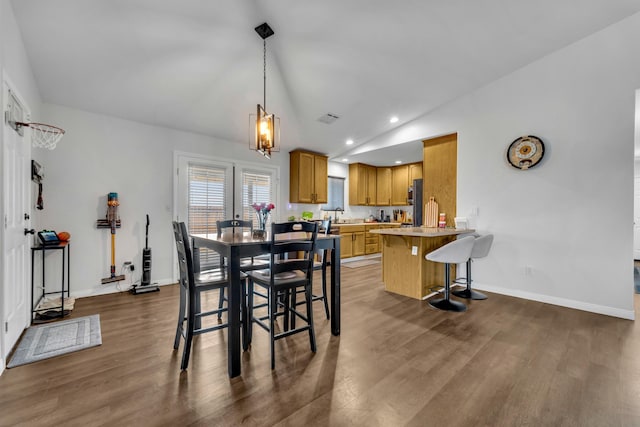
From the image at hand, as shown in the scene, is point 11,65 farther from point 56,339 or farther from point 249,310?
point 249,310

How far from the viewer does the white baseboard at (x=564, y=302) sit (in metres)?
3.10

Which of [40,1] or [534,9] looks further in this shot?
[534,9]

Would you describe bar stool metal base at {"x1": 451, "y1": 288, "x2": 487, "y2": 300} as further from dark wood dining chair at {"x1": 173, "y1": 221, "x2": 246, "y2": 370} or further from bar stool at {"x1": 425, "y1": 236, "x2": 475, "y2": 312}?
dark wood dining chair at {"x1": 173, "y1": 221, "x2": 246, "y2": 370}

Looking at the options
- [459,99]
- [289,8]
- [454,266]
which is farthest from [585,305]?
Result: [289,8]

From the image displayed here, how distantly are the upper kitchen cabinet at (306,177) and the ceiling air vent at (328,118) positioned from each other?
3.47 ft

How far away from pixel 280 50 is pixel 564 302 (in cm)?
468

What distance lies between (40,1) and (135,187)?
2279mm

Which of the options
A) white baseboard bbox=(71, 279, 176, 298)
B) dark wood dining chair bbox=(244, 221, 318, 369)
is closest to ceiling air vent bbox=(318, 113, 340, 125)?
dark wood dining chair bbox=(244, 221, 318, 369)

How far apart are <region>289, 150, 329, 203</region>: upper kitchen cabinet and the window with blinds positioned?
1.45m

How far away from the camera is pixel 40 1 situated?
2359mm

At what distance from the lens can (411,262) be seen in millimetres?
3795

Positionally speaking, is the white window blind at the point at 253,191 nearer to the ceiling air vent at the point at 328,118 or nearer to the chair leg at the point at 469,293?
the ceiling air vent at the point at 328,118

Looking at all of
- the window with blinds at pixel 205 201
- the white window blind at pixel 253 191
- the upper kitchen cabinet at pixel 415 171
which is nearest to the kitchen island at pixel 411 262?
the white window blind at pixel 253 191

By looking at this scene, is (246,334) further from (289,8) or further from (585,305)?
(585,305)
